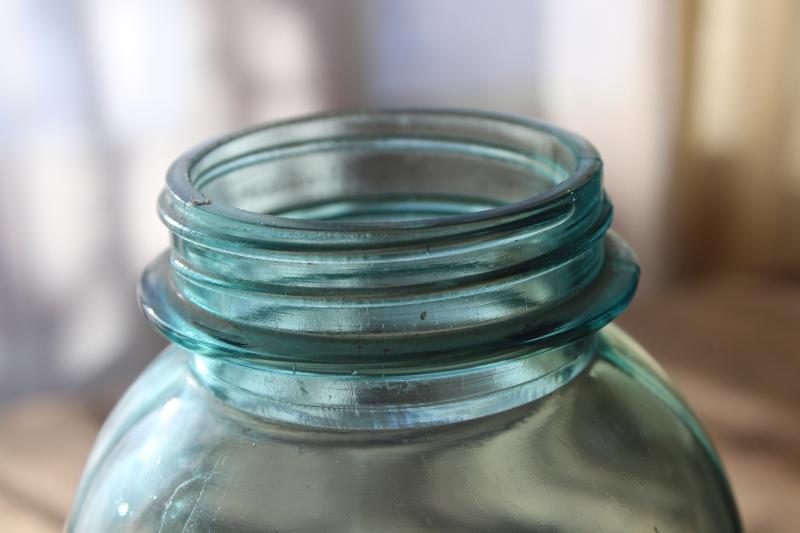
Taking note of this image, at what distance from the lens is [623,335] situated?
317mm

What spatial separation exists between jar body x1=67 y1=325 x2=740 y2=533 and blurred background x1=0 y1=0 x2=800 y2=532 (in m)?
0.39

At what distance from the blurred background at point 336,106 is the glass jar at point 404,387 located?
401 millimetres

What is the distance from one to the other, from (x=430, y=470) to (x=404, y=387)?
21 mm

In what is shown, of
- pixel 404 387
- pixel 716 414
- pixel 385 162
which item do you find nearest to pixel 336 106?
pixel 716 414

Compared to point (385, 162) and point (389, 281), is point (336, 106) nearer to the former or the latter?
point (385, 162)

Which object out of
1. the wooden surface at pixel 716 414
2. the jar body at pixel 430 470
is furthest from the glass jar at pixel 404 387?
the wooden surface at pixel 716 414

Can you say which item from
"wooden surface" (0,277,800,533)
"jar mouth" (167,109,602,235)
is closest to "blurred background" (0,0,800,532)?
"wooden surface" (0,277,800,533)

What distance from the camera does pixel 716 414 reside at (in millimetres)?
745

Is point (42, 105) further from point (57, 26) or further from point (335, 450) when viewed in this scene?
point (335, 450)

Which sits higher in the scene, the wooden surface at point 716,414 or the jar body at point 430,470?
the jar body at point 430,470

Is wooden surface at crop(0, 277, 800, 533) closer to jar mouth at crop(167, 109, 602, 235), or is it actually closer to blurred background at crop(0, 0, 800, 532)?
blurred background at crop(0, 0, 800, 532)

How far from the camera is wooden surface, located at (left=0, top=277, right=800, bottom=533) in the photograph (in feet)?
2.11

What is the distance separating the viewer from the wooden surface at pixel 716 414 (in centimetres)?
64

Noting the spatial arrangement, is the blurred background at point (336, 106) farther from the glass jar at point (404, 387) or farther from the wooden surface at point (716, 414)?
the glass jar at point (404, 387)
